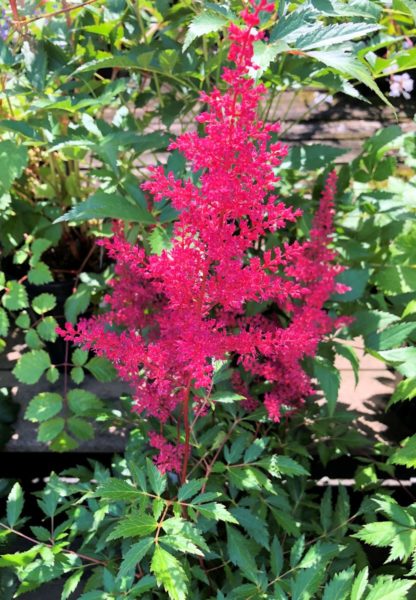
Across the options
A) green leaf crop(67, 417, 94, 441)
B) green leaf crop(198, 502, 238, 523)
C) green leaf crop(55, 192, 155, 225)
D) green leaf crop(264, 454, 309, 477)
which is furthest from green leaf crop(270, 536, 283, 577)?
green leaf crop(55, 192, 155, 225)

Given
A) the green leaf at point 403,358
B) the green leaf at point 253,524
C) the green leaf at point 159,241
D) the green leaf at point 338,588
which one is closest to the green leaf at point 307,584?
the green leaf at point 338,588

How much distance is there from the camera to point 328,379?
121 cm

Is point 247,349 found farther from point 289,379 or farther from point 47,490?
point 47,490

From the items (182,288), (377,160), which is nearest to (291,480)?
(182,288)

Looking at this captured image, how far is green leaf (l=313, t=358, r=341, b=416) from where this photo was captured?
1196mm

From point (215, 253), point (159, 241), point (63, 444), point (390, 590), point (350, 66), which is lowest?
point (63, 444)

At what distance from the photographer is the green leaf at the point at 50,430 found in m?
1.39

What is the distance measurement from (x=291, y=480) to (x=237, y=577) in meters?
0.25

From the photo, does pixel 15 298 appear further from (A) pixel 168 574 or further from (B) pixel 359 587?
(B) pixel 359 587

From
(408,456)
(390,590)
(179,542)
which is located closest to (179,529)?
(179,542)

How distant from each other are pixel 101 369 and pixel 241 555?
559 mm

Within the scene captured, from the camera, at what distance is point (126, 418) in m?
1.32

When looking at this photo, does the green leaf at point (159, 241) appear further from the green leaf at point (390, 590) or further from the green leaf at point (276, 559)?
the green leaf at point (390, 590)

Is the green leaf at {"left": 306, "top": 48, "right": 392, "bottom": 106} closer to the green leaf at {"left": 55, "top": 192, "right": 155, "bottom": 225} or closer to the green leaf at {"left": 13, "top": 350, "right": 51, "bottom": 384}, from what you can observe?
the green leaf at {"left": 55, "top": 192, "right": 155, "bottom": 225}
